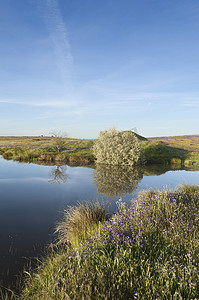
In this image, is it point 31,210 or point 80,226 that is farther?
point 31,210

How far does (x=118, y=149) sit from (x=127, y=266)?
73.6 feet

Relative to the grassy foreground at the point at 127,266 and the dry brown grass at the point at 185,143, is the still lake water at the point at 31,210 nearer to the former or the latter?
the grassy foreground at the point at 127,266

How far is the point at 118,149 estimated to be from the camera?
2559cm

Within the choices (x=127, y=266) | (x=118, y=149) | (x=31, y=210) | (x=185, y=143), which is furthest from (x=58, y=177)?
(x=185, y=143)

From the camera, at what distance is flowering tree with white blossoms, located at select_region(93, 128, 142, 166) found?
25.7 meters

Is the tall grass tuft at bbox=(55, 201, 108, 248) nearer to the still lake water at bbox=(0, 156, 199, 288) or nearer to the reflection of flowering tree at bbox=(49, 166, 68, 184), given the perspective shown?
the still lake water at bbox=(0, 156, 199, 288)

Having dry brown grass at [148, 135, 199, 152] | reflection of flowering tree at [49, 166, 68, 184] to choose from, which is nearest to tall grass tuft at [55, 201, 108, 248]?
reflection of flowering tree at [49, 166, 68, 184]

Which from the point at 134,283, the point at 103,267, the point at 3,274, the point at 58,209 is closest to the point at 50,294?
the point at 103,267

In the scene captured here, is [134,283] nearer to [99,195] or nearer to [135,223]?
[135,223]

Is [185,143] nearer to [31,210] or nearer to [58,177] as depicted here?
[58,177]

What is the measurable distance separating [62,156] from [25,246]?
2615cm

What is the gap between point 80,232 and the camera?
18.9 ft

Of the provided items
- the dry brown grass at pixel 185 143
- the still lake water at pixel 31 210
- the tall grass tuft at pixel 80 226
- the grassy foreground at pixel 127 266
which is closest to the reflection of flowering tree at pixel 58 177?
the still lake water at pixel 31 210

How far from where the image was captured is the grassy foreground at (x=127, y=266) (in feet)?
9.15
